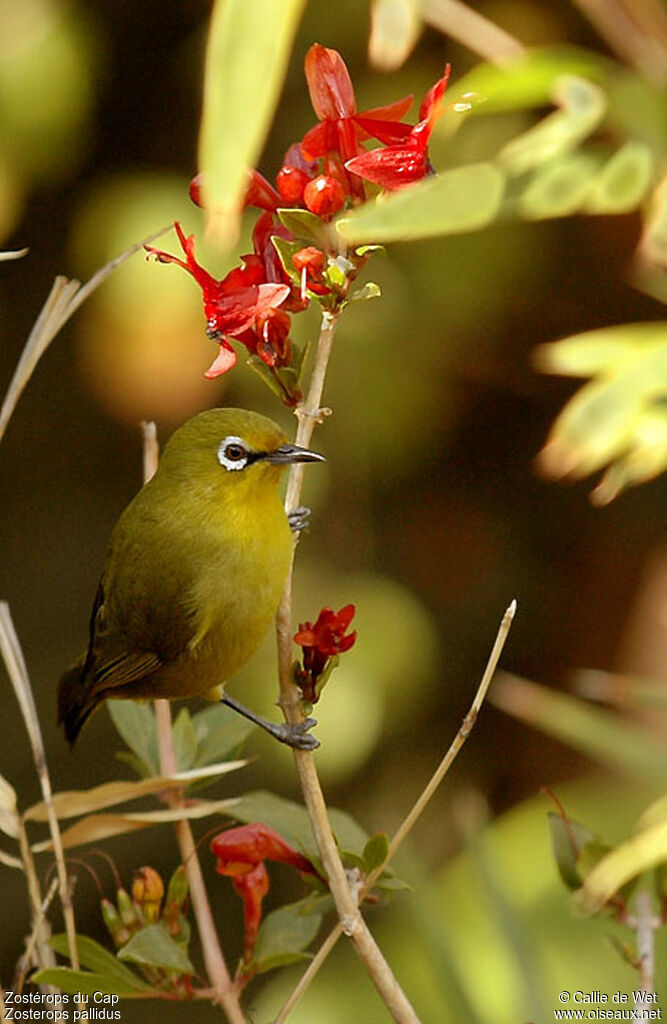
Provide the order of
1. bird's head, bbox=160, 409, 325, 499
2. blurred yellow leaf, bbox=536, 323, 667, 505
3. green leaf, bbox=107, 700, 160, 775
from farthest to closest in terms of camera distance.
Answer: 1. bird's head, bbox=160, 409, 325, 499
2. green leaf, bbox=107, 700, 160, 775
3. blurred yellow leaf, bbox=536, 323, 667, 505

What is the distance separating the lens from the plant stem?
0.68m

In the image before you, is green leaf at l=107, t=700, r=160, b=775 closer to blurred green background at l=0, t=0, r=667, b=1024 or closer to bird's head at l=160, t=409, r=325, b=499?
bird's head at l=160, t=409, r=325, b=499

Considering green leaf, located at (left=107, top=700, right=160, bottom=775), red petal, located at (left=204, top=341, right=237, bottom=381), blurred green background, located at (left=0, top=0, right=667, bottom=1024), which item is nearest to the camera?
red petal, located at (left=204, top=341, right=237, bottom=381)

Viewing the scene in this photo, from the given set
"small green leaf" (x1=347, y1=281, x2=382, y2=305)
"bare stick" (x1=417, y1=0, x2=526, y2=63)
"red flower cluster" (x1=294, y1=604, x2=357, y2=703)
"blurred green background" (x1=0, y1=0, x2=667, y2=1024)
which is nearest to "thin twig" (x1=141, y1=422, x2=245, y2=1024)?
"red flower cluster" (x1=294, y1=604, x2=357, y2=703)

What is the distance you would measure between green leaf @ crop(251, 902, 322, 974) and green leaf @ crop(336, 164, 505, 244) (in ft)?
1.32

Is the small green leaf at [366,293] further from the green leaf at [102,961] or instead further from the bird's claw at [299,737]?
the green leaf at [102,961]

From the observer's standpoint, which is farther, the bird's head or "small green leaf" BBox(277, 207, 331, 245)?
the bird's head

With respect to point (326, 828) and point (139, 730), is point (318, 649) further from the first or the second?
point (139, 730)

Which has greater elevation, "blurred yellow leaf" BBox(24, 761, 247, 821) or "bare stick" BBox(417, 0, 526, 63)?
"bare stick" BBox(417, 0, 526, 63)

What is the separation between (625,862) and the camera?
66 centimetres

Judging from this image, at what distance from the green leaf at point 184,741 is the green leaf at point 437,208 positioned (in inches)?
17.1

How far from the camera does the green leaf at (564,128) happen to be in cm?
64

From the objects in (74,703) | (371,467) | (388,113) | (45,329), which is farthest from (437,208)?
(371,467)

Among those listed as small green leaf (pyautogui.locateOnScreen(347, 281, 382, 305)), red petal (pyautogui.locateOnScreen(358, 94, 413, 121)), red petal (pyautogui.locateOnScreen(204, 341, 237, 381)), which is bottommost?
red petal (pyautogui.locateOnScreen(204, 341, 237, 381))
